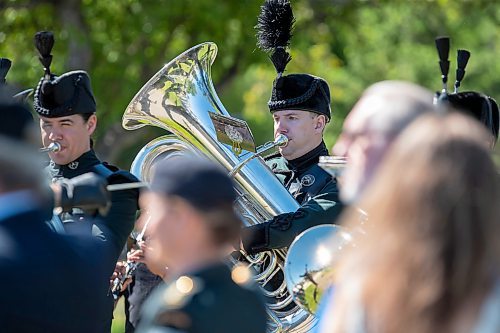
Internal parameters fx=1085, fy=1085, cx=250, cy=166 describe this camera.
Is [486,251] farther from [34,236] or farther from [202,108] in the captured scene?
[202,108]

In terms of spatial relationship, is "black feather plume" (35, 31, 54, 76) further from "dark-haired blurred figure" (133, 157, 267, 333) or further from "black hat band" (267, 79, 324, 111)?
"dark-haired blurred figure" (133, 157, 267, 333)

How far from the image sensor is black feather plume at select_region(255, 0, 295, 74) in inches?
217

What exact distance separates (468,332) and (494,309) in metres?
0.08

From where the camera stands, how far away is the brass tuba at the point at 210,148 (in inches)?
202

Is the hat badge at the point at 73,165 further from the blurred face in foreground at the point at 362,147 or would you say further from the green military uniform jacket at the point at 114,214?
the blurred face in foreground at the point at 362,147

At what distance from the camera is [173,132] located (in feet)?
17.7

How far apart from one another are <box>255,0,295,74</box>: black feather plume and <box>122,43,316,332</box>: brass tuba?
311mm

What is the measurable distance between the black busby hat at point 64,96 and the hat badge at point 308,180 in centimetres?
110

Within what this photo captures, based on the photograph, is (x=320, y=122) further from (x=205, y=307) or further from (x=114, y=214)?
(x=205, y=307)

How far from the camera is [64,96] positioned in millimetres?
4703

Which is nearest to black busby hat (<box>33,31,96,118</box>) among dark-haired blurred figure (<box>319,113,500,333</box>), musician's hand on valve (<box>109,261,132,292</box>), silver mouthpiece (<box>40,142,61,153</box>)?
silver mouthpiece (<box>40,142,61,153</box>)

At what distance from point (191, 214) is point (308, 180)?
8.92 feet

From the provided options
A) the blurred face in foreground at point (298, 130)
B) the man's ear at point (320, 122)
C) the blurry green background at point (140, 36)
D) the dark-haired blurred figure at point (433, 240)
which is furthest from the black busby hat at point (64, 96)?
the blurry green background at point (140, 36)

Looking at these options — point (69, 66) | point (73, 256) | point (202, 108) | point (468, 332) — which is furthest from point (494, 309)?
point (69, 66)
